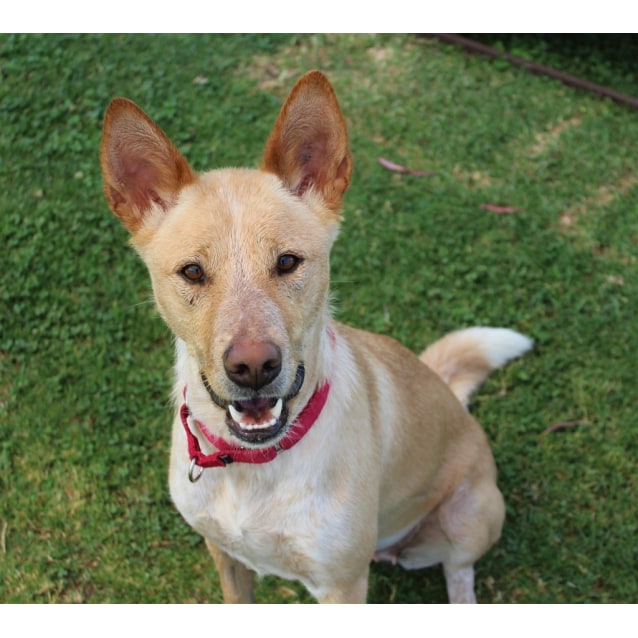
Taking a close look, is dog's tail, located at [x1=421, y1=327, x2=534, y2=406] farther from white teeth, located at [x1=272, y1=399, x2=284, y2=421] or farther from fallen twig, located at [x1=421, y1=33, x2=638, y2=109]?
fallen twig, located at [x1=421, y1=33, x2=638, y2=109]

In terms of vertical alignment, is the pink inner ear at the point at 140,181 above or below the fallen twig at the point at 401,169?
above

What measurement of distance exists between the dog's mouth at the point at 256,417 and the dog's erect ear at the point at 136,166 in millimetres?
773

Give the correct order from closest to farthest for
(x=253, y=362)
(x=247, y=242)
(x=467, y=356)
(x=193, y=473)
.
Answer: (x=253, y=362) → (x=247, y=242) → (x=193, y=473) → (x=467, y=356)

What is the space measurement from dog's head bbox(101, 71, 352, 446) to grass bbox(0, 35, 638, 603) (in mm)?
2103

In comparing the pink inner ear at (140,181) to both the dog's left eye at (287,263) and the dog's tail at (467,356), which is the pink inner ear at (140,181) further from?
the dog's tail at (467,356)

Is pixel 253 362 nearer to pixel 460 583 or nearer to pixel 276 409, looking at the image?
pixel 276 409

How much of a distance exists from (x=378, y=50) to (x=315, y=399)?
15.3ft

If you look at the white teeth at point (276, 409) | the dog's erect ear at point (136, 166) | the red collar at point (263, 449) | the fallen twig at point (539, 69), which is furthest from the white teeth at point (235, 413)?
the fallen twig at point (539, 69)

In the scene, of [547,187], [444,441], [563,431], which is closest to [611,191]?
[547,187]

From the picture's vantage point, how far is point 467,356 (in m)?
4.69

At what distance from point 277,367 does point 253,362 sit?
0.31 feet

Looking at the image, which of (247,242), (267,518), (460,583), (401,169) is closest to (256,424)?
(267,518)

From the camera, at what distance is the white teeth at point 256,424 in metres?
2.83

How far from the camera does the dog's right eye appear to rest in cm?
278
